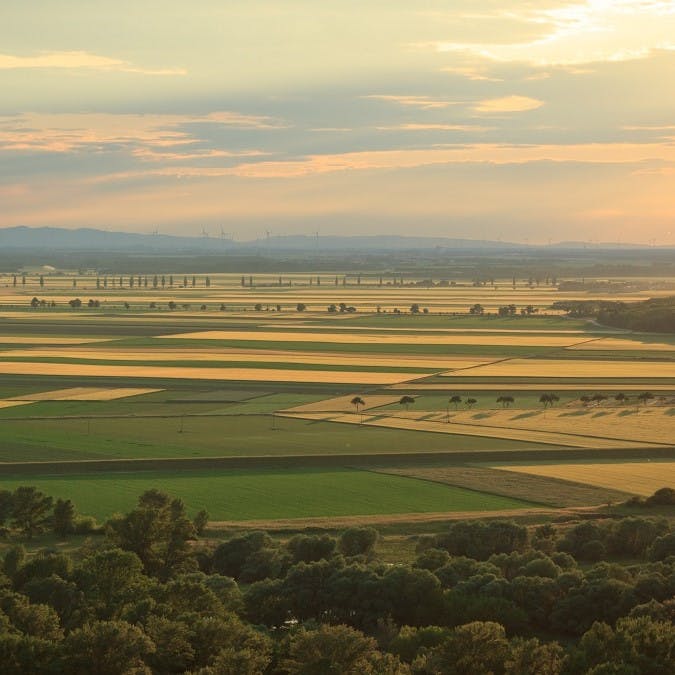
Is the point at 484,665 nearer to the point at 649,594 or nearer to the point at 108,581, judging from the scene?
the point at 649,594

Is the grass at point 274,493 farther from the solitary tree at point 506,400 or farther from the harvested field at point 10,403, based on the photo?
the solitary tree at point 506,400

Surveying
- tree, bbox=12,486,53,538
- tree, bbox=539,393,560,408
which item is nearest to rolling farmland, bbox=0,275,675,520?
tree, bbox=539,393,560,408

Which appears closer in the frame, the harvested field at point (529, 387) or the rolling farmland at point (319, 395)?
the rolling farmland at point (319, 395)

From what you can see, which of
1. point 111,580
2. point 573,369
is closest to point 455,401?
point 573,369

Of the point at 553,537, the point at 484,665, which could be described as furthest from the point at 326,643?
the point at 553,537

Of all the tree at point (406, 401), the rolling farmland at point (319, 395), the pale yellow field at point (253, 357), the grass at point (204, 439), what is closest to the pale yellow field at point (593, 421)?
the rolling farmland at point (319, 395)

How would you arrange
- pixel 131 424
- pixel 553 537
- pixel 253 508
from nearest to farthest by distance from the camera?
pixel 553 537
pixel 253 508
pixel 131 424

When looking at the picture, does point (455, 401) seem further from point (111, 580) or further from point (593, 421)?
point (111, 580)
